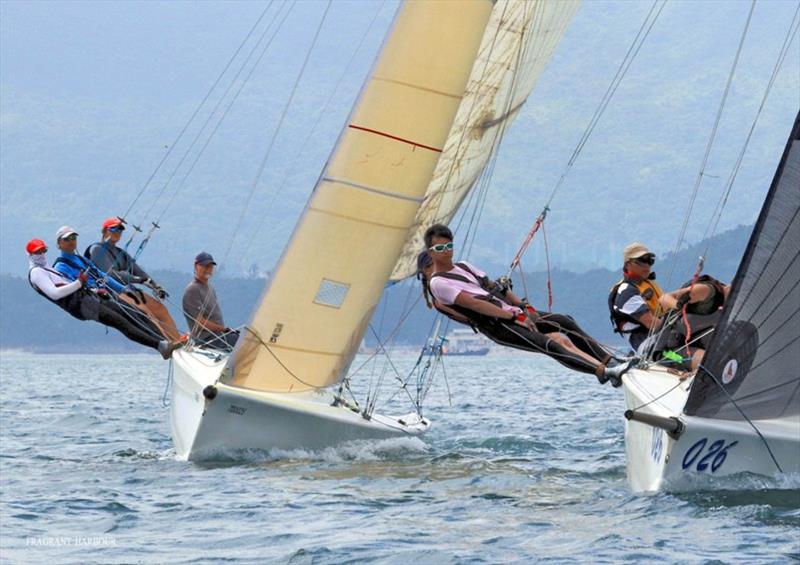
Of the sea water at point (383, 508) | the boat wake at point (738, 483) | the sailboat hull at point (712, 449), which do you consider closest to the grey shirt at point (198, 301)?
the sea water at point (383, 508)

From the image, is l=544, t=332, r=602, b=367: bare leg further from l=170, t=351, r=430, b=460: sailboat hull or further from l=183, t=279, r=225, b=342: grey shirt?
l=183, t=279, r=225, b=342: grey shirt

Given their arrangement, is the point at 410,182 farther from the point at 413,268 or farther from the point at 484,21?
the point at 413,268

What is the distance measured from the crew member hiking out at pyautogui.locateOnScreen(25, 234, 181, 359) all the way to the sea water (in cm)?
98

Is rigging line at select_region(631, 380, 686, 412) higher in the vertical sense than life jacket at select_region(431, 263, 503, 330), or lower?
lower

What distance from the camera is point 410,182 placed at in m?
11.3

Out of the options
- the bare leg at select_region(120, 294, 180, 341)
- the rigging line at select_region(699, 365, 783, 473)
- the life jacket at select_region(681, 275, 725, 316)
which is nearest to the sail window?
the bare leg at select_region(120, 294, 180, 341)

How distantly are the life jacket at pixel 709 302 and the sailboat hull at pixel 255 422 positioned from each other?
8.99ft

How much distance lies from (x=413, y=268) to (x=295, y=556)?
776cm

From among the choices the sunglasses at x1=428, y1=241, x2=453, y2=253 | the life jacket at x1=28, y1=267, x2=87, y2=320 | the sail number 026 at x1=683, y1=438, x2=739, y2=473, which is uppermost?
the sunglasses at x1=428, y1=241, x2=453, y2=253

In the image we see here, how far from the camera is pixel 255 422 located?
11062 mm

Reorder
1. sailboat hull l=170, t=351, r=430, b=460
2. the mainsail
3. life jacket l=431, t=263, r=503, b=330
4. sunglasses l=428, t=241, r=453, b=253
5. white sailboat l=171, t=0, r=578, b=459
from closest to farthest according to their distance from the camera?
life jacket l=431, t=263, r=503, b=330 → sunglasses l=428, t=241, r=453, b=253 → sailboat hull l=170, t=351, r=430, b=460 → white sailboat l=171, t=0, r=578, b=459 → the mainsail

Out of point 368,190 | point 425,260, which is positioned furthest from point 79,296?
point 425,260

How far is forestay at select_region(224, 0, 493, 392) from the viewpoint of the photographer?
1124cm

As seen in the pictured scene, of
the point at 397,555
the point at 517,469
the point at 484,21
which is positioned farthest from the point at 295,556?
the point at 484,21
